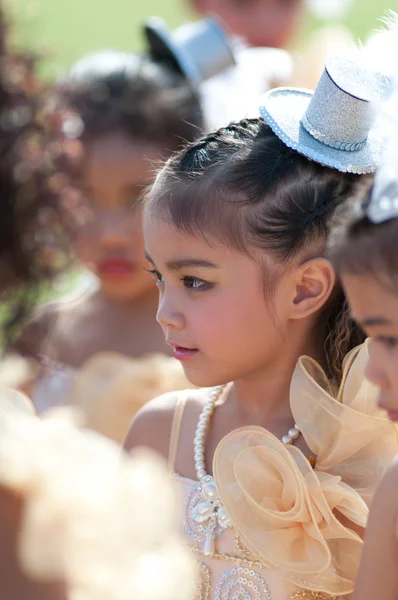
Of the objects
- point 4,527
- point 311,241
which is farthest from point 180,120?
point 4,527

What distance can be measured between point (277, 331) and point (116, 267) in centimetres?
123

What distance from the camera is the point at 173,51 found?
309cm

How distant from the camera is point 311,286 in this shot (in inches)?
66.0

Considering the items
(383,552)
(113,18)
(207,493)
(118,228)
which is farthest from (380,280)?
(113,18)

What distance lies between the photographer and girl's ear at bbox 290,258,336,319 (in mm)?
1649

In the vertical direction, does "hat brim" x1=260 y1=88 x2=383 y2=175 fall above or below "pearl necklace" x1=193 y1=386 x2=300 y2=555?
above

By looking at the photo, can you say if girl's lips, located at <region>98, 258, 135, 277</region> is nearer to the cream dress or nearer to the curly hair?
the curly hair

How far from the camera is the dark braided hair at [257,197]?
164cm

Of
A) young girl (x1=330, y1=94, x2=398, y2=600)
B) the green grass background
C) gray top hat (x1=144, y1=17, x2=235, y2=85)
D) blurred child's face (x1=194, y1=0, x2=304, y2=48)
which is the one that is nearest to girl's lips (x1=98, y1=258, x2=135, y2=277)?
gray top hat (x1=144, y1=17, x2=235, y2=85)

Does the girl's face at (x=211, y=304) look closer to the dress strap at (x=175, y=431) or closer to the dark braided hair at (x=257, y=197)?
the dark braided hair at (x=257, y=197)

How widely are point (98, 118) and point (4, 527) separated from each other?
247 cm

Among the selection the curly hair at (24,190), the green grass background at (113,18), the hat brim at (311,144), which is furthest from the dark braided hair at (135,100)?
the green grass background at (113,18)

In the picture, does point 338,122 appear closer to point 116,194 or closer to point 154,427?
point 154,427

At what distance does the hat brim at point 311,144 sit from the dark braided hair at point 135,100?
1209 mm
